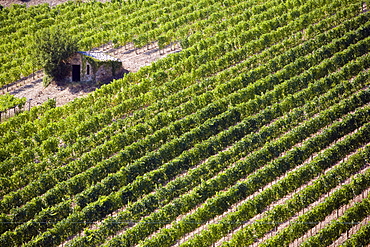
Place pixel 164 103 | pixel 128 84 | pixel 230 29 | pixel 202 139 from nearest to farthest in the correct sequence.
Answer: pixel 202 139, pixel 164 103, pixel 128 84, pixel 230 29

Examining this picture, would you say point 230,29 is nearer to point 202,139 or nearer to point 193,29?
point 193,29

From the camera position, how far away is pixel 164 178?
1358 inches

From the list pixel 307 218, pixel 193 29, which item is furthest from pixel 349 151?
pixel 193 29

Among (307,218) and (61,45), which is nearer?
(307,218)

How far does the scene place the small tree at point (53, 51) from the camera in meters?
46.4

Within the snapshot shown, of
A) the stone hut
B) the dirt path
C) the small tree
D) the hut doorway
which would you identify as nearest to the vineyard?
the stone hut

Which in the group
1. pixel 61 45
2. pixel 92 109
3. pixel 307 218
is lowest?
pixel 307 218

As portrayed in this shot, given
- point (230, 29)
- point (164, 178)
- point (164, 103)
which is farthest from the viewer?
point (230, 29)

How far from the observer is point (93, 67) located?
4616cm

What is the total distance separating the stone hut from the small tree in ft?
2.19

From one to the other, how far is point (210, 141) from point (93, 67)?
14.4 m

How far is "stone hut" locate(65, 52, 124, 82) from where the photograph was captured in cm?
4619

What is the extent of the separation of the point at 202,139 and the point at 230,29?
15470 mm

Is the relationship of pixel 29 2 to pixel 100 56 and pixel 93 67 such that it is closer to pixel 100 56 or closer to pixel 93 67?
pixel 100 56
